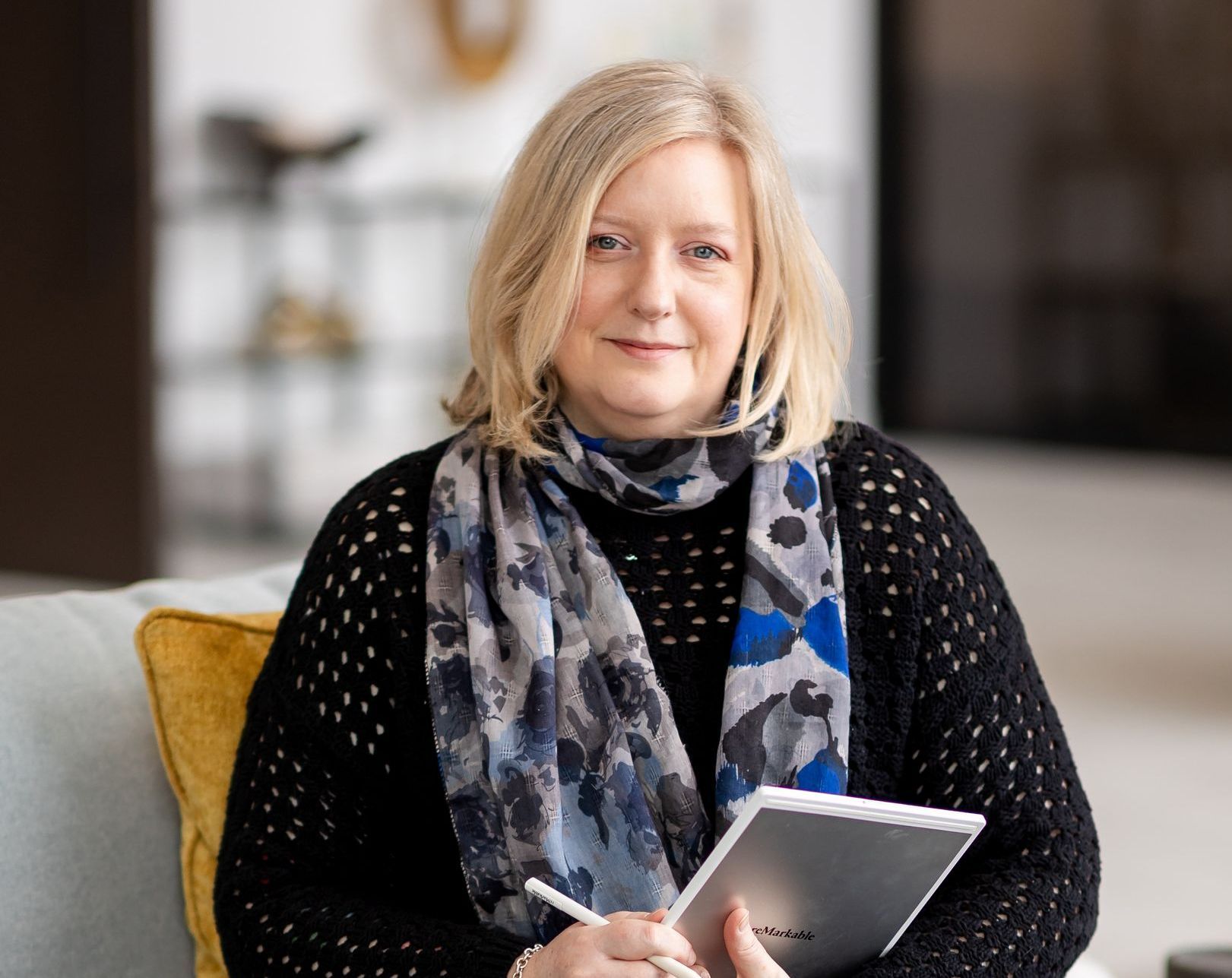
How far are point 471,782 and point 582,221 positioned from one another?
0.48m

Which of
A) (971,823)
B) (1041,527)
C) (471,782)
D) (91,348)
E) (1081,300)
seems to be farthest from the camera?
(1081,300)

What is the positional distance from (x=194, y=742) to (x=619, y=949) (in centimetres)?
48

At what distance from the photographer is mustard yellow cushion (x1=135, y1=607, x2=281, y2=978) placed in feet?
4.54

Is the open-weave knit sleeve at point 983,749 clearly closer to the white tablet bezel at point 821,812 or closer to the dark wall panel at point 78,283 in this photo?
the white tablet bezel at point 821,812

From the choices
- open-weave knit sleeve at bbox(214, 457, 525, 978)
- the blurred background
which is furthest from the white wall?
open-weave knit sleeve at bbox(214, 457, 525, 978)

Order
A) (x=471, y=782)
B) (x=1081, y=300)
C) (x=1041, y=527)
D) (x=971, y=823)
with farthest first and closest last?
(x=1081, y=300)
(x=1041, y=527)
(x=471, y=782)
(x=971, y=823)

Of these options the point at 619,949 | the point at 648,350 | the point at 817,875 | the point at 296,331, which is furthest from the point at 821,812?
the point at 296,331

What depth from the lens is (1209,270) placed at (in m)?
5.84

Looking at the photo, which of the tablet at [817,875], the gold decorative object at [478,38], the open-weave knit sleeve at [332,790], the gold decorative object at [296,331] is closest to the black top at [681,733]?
the open-weave knit sleeve at [332,790]

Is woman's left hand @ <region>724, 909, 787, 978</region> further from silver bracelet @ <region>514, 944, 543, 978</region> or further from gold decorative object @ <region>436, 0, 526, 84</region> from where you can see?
gold decorative object @ <region>436, 0, 526, 84</region>

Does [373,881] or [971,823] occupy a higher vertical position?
[971,823]

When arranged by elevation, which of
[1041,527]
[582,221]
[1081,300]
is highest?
[582,221]

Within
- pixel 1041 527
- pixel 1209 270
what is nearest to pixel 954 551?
pixel 1041 527

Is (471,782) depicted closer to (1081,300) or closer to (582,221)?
(582,221)
